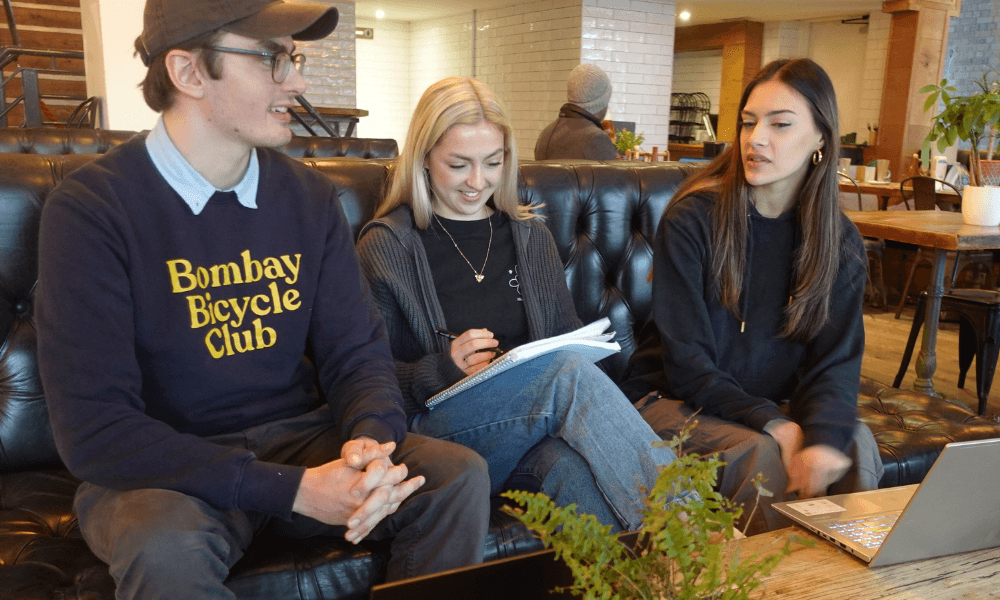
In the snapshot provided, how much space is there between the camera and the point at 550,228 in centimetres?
226

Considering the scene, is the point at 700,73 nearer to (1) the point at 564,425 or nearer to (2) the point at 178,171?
(1) the point at 564,425

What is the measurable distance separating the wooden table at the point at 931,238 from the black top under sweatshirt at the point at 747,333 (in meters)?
1.45

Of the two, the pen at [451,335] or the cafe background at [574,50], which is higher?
the cafe background at [574,50]

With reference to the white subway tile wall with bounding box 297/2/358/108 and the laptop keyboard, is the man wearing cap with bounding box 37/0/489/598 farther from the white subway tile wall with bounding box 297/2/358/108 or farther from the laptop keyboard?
the white subway tile wall with bounding box 297/2/358/108

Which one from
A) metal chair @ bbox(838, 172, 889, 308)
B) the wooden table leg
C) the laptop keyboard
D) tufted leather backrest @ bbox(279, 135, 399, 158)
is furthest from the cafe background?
the laptop keyboard

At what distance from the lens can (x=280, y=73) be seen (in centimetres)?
147

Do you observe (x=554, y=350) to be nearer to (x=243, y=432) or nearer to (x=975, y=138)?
(x=243, y=432)

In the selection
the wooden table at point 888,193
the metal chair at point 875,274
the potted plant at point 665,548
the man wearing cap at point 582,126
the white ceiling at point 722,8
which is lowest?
the metal chair at point 875,274

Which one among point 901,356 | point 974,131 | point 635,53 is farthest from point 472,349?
point 635,53

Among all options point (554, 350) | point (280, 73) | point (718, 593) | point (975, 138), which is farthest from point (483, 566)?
point (975, 138)

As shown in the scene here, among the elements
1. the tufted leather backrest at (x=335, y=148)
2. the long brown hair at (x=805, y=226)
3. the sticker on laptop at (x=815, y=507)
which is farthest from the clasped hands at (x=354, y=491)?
the tufted leather backrest at (x=335, y=148)

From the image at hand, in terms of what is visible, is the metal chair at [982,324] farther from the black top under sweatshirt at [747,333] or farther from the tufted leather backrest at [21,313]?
the tufted leather backrest at [21,313]

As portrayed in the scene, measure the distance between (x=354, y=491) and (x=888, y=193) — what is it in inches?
226

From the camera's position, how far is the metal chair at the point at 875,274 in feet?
16.8
